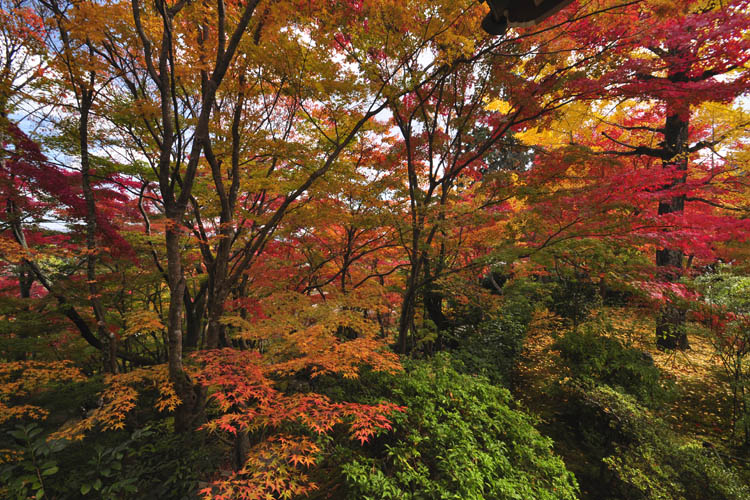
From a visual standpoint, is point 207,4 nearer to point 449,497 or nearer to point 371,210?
point 371,210

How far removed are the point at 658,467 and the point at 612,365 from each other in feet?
8.97

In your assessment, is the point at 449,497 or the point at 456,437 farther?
the point at 456,437

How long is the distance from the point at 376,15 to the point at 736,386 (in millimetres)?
9575

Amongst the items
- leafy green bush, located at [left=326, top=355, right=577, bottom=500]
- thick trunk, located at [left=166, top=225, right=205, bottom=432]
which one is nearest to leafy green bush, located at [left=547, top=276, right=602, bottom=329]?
leafy green bush, located at [left=326, top=355, right=577, bottom=500]

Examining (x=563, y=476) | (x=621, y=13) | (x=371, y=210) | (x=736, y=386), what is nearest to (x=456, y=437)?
(x=563, y=476)

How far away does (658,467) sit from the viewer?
371 cm

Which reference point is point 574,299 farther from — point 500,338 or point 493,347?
point 493,347

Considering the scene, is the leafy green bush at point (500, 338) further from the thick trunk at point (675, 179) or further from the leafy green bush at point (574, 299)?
the thick trunk at point (675, 179)

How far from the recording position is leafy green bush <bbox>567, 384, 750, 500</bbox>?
11.6 feet

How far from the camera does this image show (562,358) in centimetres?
683

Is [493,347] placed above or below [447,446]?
below

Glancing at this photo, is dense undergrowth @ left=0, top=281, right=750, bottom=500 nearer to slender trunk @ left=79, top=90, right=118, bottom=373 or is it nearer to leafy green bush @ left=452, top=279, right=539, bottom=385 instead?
leafy green bush @ left=452, top=279, right=539, bottom=385

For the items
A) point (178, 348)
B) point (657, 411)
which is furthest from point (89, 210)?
point (657, 411)

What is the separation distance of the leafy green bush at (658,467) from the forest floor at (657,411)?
854mm
